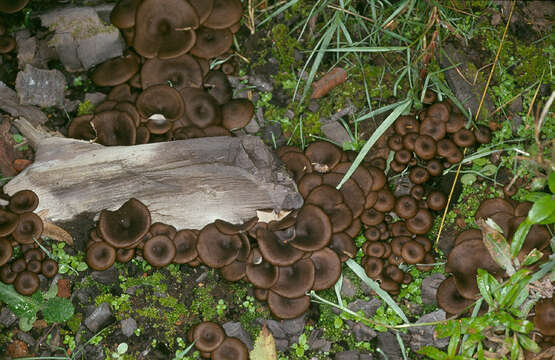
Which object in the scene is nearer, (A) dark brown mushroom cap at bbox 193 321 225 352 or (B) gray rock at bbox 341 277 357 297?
(A) dark brown mushroom cap at bbox 193 321 225 352

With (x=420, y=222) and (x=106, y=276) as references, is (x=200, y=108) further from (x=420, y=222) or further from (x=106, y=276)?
(x=420, y=222)

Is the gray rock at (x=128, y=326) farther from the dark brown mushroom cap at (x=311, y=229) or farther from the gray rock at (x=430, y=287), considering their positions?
the gray rock at (x=430, y=287)

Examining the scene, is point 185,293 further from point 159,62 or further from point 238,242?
point 159,62

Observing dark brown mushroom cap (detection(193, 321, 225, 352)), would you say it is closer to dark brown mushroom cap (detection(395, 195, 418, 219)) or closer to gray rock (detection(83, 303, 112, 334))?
gray rock (detection(83, 303, 112, 334))

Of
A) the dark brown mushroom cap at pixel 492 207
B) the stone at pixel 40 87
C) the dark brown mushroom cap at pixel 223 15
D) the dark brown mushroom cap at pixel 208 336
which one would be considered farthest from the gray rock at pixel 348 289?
the stone at pixel 40 87

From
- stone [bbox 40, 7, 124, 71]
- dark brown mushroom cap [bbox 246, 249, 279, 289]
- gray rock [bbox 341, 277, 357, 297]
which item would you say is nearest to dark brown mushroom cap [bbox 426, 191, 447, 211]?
gray rock [bbox 341, 277, 357, 297]
